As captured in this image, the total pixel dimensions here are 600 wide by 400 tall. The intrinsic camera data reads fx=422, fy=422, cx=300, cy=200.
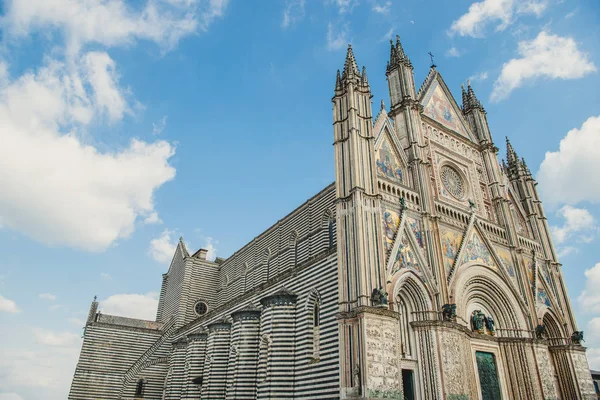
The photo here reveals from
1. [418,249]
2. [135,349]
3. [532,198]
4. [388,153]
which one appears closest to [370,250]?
[418,249]

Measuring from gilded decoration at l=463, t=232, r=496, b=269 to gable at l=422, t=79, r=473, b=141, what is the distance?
658 centimetres

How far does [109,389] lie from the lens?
1139 inches

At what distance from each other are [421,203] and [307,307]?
658 cm

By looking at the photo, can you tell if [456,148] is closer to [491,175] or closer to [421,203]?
[491,175]

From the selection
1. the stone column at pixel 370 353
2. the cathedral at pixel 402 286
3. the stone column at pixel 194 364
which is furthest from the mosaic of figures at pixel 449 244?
the stone column at pixel 194 364

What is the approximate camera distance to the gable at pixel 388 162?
1805 centimetres

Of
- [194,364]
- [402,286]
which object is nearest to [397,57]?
[402,286]

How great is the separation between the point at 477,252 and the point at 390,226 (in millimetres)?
5625

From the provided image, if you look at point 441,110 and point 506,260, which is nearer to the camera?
A: point 506,260

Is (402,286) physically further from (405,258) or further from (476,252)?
(476,252)

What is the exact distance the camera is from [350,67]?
64.0 feet

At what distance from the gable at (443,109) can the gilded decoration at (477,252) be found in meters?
6.58

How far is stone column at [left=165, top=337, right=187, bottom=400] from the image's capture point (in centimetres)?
2350

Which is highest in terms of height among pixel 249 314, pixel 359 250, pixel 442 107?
pixel 442 107
